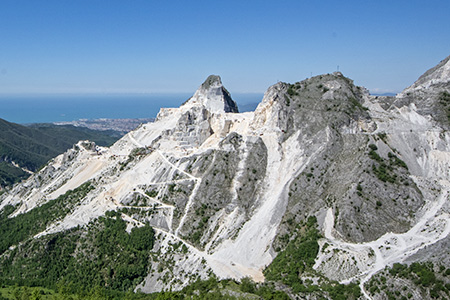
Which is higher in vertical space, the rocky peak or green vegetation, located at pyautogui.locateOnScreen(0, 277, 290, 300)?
the rocky peak

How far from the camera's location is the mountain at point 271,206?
4791 cm

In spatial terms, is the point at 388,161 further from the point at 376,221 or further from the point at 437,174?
the point at 376,221

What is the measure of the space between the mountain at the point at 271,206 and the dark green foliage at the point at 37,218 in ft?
0.99

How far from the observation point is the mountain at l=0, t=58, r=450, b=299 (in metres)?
47.9

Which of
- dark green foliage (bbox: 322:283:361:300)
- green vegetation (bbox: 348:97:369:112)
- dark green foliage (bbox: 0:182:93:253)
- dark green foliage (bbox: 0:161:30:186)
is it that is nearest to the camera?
dark green foliage (bbox: 322:283:361:300)

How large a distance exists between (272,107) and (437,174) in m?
34.0

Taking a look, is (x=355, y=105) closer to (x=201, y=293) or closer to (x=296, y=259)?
(x=296, y=259)

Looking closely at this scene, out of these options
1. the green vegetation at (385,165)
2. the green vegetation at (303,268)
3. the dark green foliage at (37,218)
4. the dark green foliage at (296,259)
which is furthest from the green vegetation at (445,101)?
the dark green foliage at (37,218)

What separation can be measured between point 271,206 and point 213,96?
40.8m

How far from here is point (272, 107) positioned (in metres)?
77.6

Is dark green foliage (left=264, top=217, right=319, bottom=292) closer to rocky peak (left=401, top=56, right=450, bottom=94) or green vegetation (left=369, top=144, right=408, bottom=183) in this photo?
green vegetation (left=369, top=144, right=408, bottom=183)

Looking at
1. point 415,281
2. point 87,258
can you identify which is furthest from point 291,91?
point 87,258

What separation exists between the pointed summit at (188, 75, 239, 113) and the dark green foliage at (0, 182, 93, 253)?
35.3 m

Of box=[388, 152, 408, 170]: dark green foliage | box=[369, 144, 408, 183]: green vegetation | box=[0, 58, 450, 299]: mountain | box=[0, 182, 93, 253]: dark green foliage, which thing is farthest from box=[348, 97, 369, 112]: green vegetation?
box=[0, 182, 93, 253]: dark green foliage
